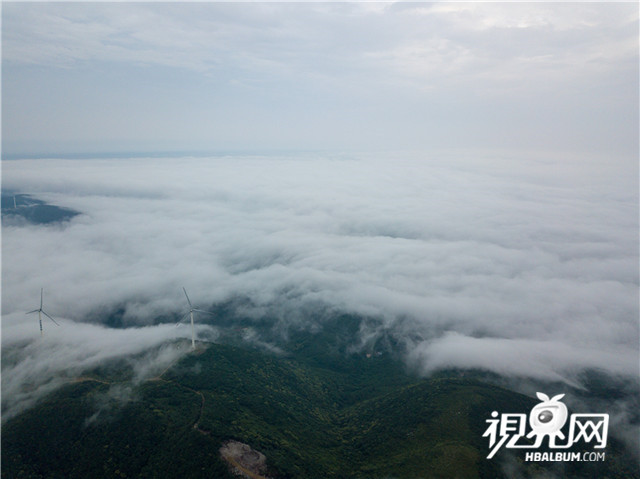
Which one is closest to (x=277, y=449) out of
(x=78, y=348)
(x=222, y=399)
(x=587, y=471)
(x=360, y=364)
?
(x=222, y=399)

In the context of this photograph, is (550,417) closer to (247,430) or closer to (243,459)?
(243,459)

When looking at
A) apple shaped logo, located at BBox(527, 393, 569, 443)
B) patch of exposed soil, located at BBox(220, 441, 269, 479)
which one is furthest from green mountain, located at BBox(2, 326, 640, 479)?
apple shaped logo, located at BBox(527, 393, 569, 443)

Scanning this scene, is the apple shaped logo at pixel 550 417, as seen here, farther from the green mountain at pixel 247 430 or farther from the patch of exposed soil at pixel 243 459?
the patch of exposed soil at pixel 243 459

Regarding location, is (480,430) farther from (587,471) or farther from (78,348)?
(78,348)

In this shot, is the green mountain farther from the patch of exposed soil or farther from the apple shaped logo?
the apple shaped logo

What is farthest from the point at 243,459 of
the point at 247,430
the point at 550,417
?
the point at 550,417

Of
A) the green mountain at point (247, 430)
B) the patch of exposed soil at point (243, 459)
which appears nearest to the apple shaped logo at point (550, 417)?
the green mountain at point (247, 430)
